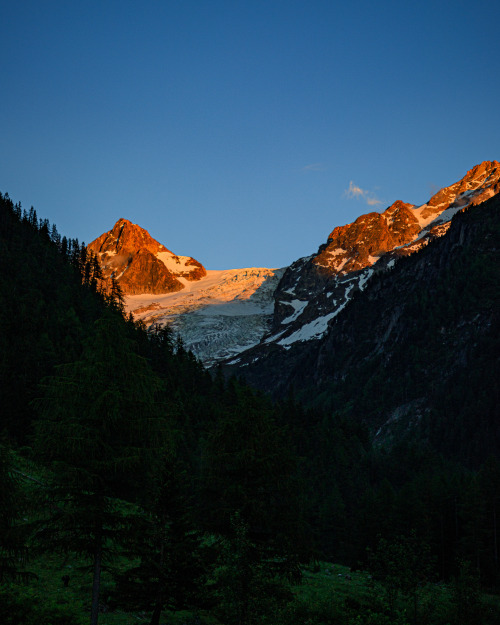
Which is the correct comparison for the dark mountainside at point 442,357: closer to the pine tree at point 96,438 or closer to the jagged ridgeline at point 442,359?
the jagged ridgeline at point 442,359

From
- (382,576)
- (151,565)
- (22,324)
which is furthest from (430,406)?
(151,565)

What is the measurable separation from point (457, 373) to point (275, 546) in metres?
133

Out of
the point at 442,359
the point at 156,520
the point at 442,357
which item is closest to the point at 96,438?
the point at 156,520

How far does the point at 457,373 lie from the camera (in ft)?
472

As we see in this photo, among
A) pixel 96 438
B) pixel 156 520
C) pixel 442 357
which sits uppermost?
pixel 442 357

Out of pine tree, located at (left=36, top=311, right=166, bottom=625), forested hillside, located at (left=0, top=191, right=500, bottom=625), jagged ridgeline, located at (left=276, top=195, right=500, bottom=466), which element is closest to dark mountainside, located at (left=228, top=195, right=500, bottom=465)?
jagged ridgeline, located at (left=276, top=195, right=500, bottom=466)

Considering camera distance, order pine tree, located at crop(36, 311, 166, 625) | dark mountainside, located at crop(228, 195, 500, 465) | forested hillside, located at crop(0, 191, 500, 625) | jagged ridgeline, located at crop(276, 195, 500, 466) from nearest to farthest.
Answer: pine tree, located at crop(36, 311, 166, 625) → forested hillside, located at crop(0, 191, 500, 625) → jagged ridgeline, located at crop(276, 195, 500, 466) → dark mountainside, located at crop(228, 195, 500, 465)

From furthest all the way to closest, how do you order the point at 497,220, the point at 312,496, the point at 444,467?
the point at 497,220, the point at 444,467, the point at 312,496

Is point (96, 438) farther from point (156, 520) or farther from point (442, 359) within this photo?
point (442, 359)

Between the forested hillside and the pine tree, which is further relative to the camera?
the forested hillside

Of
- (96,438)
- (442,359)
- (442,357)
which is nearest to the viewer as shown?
(96,438)

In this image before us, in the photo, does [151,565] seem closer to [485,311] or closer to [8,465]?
[8,465]

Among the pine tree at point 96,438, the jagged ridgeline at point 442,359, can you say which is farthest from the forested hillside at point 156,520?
the jagged ridgeline at point 442,359

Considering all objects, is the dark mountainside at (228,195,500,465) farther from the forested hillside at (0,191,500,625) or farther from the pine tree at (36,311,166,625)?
the pine tree at (36,311,166,625)
